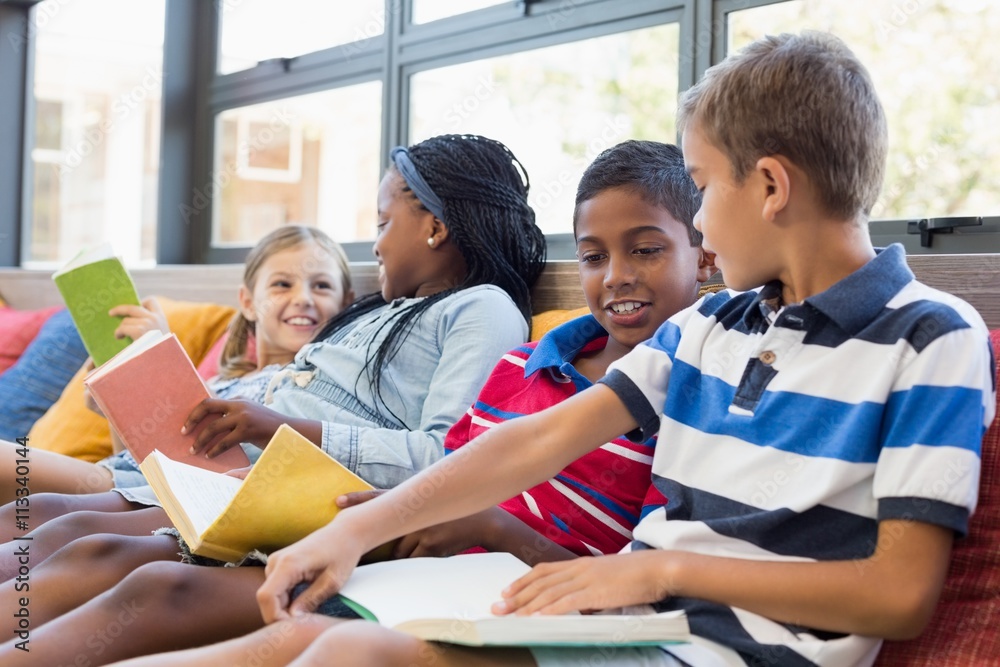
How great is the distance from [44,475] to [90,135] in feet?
9.91

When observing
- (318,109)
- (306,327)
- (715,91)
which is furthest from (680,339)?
(318,109)

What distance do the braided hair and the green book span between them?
384 mm

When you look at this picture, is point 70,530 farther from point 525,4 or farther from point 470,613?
point 525,4

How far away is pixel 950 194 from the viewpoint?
1.77m

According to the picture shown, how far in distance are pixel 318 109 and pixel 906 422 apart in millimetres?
2673

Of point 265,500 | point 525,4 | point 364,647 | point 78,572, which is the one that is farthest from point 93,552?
point 525,4

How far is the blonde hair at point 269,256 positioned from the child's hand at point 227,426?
2.19 ft

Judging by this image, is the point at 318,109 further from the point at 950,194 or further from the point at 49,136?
the point at 950,194

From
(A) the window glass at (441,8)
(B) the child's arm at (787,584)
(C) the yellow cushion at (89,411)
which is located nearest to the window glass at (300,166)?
(A) the window glass at (441,8)

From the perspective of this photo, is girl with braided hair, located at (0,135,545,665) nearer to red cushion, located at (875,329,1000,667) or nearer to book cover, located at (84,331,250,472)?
book cover, located at (84,331,250,472)

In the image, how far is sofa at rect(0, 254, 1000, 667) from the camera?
999 millimetres

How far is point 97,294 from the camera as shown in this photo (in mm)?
1909

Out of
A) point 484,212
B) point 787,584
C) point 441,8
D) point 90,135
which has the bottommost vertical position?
point 787,584

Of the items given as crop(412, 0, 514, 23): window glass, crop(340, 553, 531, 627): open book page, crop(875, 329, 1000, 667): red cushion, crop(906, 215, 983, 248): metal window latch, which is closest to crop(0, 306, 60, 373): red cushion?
crop(412, 0, 514, 23): window glass
